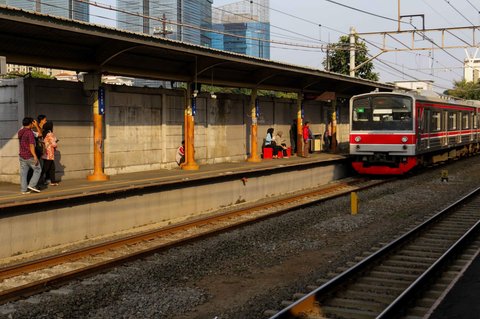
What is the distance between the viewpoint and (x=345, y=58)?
3981 centimetres

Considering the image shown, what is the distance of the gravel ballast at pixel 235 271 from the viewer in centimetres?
650

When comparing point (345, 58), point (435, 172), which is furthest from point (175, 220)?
point (345, 58)

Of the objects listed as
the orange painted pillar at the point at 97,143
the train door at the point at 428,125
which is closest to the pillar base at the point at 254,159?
the train door at the point at 428,125

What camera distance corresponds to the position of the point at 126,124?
15305 millimetres

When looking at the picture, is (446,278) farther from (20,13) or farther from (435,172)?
(435,172)

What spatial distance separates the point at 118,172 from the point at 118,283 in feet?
26.1

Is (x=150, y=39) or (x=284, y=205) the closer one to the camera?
(x=150, y=39)

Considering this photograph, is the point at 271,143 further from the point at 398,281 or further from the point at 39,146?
the point at 398,281

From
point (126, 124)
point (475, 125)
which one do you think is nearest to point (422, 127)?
point (126, 124)

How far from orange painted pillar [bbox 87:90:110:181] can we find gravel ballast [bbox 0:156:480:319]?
4.13m

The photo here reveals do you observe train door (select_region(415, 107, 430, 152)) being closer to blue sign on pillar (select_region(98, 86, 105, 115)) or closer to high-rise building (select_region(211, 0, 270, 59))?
high-rise building (select_region(211, 0, 270, 59))

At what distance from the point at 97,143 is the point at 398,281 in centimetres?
835

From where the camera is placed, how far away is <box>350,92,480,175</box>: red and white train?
64.6 feet

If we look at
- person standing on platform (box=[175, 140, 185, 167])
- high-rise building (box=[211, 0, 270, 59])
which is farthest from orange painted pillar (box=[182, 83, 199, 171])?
high-rise building (box=[211, 0, 270, 59])
